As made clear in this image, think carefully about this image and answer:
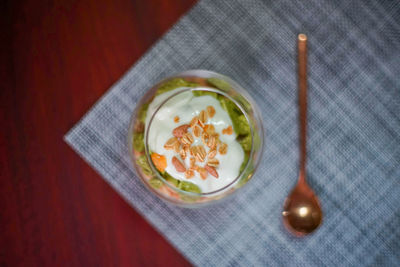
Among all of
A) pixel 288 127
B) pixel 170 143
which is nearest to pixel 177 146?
pixel 170 143

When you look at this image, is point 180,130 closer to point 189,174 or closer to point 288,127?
point 189,174

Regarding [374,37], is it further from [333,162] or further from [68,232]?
Result: [68,232]

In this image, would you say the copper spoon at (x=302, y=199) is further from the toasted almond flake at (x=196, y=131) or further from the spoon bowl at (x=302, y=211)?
the toasted almond flake at (x=196, y=131)

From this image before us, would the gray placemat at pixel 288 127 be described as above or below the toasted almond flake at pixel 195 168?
above

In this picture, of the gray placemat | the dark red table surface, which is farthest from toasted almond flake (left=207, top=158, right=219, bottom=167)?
the dark red table surface

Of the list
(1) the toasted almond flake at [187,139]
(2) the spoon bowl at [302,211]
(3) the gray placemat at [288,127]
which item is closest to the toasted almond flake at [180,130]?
(1) the toasted almond flake at [187,139]

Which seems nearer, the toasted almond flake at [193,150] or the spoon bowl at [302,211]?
the toasted almond flake at [193,150]

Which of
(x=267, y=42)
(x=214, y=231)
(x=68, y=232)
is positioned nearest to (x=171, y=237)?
(x=214, y=231)
